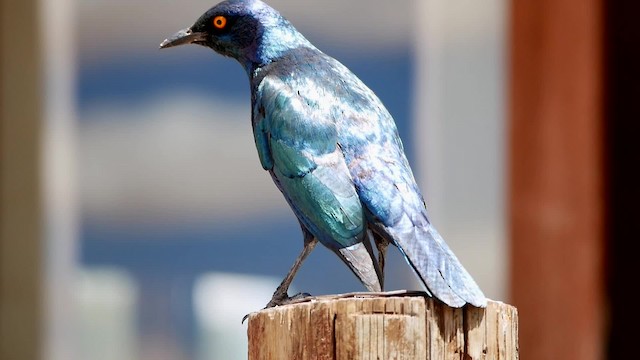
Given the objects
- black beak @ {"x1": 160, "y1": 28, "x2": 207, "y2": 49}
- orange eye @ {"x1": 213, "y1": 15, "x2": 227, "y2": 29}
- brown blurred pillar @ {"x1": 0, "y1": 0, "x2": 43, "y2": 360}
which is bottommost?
brown blurred pillar @ {"x1": 0, "y1": 0, "x2": 43, "y2": 360}

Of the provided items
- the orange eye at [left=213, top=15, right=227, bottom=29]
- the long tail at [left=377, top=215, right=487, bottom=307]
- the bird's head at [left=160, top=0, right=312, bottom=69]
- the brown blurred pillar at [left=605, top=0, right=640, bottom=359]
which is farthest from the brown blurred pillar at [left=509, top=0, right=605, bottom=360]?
the long tail at [left=377, top=215, right=487, bottom=307]

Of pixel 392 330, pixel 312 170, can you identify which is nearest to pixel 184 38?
pixel 312 170

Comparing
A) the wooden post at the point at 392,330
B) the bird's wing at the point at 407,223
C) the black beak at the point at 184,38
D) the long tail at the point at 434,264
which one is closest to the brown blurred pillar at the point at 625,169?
the black beak at the point at 184,38

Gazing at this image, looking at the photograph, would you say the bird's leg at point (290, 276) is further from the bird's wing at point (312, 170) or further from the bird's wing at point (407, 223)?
the bird's wing at point (407, 223)

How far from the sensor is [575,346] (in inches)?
219

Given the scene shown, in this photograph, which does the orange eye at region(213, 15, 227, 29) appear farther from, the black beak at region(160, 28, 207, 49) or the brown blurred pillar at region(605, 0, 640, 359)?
the brown blurred pillar at region(605, 0, 640, 359)

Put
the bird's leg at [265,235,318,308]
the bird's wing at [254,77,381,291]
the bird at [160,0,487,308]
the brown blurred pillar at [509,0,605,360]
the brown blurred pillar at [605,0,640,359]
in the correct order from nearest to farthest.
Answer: the bird at [160,0,487,308] → the bird's wing at [254,77,381,291] → the bird's leg at [265,235,318,308] → the brown blurred pillar at [509,0,605,360] → the brown blurred pillar at [605,0,640,359]

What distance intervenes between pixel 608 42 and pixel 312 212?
2.99m

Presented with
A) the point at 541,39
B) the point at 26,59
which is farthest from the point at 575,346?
the point at 26,59

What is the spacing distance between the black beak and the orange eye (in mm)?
48

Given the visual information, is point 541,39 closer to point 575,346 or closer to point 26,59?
point 575,346

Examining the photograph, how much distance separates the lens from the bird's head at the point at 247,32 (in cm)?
378

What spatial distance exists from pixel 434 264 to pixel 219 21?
1.17m

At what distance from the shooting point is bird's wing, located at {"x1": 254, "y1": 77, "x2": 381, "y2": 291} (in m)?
3.21
